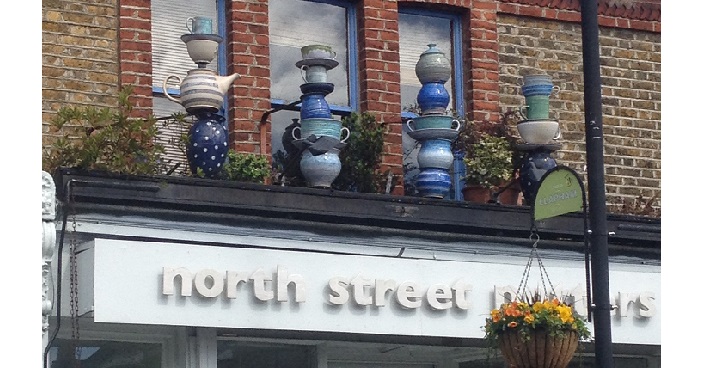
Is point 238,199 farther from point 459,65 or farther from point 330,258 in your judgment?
point 459,65

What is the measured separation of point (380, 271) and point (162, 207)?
1778 mm

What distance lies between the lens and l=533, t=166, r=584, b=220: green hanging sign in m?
11.5

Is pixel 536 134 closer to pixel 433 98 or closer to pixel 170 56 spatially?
pixel 433 98

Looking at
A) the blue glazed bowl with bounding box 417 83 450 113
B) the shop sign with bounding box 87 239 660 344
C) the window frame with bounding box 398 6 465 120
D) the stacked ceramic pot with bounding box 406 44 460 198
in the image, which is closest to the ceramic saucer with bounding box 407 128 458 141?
the stacked ceramic pot with bounding box 406 44 460 198

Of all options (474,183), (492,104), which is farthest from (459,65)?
(474,183)

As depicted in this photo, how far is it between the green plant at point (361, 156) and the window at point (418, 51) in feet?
2.38

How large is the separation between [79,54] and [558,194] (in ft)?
13.2

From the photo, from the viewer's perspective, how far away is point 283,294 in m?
12.3

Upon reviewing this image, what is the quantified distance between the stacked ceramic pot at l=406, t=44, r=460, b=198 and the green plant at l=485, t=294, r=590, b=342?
2064 mm

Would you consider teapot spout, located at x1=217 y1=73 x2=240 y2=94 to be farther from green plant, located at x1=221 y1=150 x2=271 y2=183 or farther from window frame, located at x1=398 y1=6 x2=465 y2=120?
window frame, located at x1=398 y1=6 x2=465 y2=120

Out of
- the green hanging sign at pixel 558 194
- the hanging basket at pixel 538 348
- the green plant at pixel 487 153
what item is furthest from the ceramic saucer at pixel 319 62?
the hanging basket at pixel 538 348

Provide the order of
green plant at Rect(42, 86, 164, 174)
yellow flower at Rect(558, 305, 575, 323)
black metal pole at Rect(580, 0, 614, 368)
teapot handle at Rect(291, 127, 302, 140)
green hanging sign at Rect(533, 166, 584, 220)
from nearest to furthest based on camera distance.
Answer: black metal pole at Rect(580, 0, 614, 368) < green hanging sign at Rect(533, 166, 584, 220) < yellow flower at Rect(558, 305, 575, 323) < green plant at Rect(42, 86, 164, 174) < teapot handle at Rect(291, 127, 302, 140)

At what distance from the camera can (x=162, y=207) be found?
480 inches

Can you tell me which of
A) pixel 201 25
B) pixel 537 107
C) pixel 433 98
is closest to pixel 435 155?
pixel 433 98
